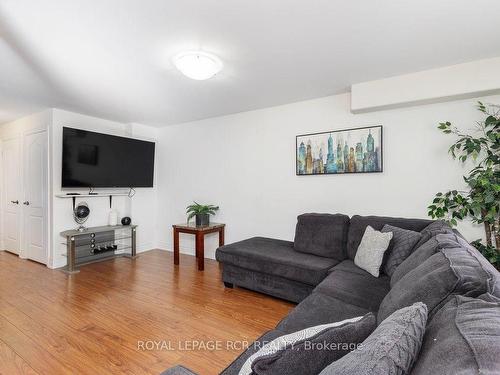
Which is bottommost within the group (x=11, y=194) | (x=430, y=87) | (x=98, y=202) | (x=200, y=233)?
(x=200, y=233)

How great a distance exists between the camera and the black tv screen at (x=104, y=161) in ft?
11.9

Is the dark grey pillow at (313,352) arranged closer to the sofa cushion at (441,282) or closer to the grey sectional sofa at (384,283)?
the grey sectional sofa at (384,283)

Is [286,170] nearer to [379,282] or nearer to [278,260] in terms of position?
[278,260]

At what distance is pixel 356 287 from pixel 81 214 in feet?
12.6

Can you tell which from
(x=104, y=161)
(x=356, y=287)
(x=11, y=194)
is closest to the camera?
(x=356, y=287)

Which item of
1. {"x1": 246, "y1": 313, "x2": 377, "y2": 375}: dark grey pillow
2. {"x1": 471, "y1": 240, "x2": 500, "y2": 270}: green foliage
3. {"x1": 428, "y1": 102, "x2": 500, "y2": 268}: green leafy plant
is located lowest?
{"x1": 471, "y1": 240, "x2": 500, "y2": 270}: green foliage

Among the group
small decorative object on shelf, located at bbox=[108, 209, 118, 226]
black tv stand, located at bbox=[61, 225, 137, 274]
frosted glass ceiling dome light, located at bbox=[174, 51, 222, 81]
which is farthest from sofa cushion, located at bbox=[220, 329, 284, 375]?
small decorative object on shelf, located at bbox=[108, 209, 118, 226]

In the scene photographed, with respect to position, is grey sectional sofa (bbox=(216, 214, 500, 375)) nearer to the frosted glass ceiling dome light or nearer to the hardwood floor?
the hardwood floor

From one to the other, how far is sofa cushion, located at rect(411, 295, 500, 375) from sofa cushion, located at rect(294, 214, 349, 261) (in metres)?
1.91

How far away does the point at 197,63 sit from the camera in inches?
85.4

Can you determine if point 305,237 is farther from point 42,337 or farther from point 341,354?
point 42,337

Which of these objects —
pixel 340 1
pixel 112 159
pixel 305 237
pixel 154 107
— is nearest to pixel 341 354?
pixel 340 1

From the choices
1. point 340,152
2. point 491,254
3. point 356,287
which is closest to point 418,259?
point 356,287

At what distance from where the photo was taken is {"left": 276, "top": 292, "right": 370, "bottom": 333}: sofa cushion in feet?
4.73
